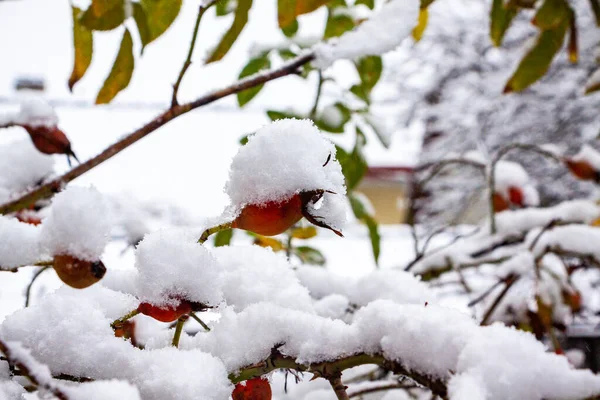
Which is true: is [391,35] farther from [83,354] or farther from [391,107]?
[391,107]

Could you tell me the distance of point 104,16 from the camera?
463 millimetres

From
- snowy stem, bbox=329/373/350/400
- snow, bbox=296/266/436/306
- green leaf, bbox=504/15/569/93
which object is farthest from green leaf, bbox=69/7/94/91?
green leaf, bbox=504/15/569/93

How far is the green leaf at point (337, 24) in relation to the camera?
803 millimetres

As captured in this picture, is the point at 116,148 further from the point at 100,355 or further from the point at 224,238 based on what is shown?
the point at 224,238

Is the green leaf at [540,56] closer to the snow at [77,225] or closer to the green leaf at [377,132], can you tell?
the green leaf at [377,132]

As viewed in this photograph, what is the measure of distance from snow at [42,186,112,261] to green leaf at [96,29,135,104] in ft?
0.84

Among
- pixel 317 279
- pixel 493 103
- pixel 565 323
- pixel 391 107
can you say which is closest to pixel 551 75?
pixel 493 103

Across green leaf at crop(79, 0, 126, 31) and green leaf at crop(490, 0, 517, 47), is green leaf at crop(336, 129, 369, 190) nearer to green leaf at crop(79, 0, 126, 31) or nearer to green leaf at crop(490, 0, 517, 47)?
green leaf at crop(490, 0, 517, 47)

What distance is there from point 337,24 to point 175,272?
0.61m

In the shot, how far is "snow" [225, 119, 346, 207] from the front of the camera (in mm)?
280

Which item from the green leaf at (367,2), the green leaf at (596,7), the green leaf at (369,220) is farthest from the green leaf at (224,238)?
the green leaf at (596,7)

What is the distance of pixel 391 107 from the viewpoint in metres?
4.25

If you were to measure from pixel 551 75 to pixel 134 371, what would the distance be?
370cm

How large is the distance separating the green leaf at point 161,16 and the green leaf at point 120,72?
0.03 meters
